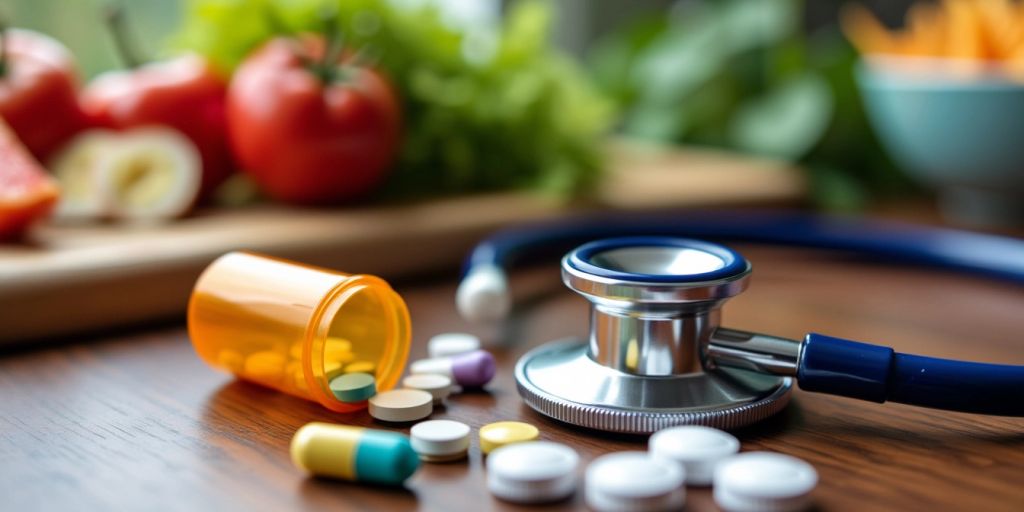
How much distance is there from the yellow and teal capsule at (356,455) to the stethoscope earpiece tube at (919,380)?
0.29 meters

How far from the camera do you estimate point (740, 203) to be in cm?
157

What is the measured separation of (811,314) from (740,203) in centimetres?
47

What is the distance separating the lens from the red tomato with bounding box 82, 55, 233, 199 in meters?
1.39

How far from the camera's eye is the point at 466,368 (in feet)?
2.79

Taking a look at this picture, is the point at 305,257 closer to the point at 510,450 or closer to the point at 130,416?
the point at 130,416

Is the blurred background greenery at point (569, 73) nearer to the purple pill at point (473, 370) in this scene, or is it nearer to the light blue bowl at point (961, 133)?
the light blue bowl at point (961, 133)

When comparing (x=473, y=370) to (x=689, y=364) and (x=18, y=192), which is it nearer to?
(x=689, y=364)

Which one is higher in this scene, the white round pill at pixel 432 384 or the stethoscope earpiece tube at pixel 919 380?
the stethoscope earpiece tube at pixel 919 380

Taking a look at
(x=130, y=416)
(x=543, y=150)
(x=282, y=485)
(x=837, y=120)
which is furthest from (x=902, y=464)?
(x=837, y=120)

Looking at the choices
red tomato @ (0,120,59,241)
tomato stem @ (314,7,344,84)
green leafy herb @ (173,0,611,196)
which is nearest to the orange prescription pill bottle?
red tomato @ (0,120,59,241)

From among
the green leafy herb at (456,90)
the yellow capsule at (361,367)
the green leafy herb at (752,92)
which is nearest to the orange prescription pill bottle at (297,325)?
the yellow capsule at (361,367)

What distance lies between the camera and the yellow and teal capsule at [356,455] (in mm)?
642

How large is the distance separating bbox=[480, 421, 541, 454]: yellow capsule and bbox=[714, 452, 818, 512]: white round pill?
14 cm

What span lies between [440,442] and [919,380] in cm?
32
